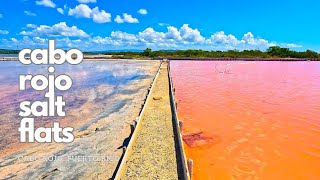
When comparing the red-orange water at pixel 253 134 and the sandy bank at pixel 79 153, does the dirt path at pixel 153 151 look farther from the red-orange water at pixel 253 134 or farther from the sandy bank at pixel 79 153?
the red-orange water at pixel 253 134

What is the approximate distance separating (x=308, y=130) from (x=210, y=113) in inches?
159

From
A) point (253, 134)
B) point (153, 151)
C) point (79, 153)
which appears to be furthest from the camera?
point (253, 134)

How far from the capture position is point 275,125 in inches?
462

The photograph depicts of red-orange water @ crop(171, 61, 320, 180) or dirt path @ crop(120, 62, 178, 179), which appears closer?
dirt path @ crop(120, 62, 178, 179)

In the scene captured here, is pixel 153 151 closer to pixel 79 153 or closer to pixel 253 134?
pixel 79 153

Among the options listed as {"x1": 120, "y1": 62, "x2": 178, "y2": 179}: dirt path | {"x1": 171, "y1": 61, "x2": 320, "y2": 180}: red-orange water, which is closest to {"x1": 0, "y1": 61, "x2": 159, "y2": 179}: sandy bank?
{"x1": 120, "y1": 62, "x2": 178, "y2": 179}: dirt path

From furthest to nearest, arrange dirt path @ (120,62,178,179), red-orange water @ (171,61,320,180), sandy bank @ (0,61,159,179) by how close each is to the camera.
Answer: red-orange water @ (171,61,320,180) < sandy bank @ (0,61,159,179) < dirt path @ (120,62,178,179)

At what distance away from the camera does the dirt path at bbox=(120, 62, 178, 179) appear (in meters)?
6.52

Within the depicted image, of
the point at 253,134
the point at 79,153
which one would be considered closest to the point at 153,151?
the point at 79,153

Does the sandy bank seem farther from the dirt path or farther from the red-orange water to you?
the red-orange water

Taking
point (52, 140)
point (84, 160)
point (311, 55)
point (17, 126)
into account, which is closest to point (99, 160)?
point (84, 160)

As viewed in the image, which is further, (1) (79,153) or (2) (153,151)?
(1) (79,153)

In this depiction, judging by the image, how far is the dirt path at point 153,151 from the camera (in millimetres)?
6523

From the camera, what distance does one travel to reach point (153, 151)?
768 cm
